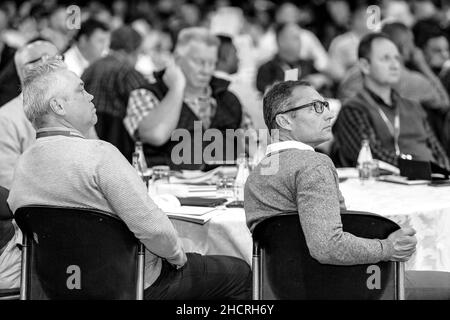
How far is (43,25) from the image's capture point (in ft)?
27.0

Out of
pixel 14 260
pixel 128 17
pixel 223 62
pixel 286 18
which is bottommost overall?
pixel 14 260

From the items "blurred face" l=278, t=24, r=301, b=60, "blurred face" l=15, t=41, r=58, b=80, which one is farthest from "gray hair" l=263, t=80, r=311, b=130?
"blurred face" l=278, t=24, r=301, b=60

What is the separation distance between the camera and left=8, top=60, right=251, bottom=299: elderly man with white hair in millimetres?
2578

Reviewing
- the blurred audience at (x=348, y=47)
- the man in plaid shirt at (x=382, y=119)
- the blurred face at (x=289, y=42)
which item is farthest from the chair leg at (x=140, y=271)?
the blurred audience at (x=348, y=47)

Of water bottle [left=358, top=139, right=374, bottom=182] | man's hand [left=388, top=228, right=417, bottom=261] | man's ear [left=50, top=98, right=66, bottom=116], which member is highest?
water bottle [left=358, top=139, right=374, bottom=182]

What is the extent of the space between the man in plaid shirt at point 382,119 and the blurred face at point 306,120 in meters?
1.86

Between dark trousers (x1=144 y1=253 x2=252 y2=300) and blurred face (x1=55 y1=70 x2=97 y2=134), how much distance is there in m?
0.60

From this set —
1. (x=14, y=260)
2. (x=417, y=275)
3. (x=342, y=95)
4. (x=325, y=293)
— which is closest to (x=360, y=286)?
(x=325, y=293)

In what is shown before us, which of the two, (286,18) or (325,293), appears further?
(286,18)

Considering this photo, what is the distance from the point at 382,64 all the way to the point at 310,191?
8.42ft

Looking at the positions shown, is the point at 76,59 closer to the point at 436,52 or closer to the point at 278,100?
the point at 436,52

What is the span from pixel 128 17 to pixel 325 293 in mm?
10526

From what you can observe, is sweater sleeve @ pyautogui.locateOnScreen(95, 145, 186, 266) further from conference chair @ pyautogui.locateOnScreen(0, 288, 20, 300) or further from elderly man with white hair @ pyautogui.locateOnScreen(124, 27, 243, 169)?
elderly man with white hair @ pyautogui.locateOnScreen(124, 27, 243, 169)
